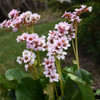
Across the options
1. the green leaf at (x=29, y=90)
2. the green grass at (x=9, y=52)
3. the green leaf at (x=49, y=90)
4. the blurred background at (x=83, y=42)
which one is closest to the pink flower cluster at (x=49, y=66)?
the green leaf at (x=49, y=90)

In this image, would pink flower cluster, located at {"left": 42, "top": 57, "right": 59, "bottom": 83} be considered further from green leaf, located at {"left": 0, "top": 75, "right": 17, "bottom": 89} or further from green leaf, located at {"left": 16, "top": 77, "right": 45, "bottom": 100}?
green leaf, located at {"left": 0, "top": 75, "right": 17, "bottom": 89}

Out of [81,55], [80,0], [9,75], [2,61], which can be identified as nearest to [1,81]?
[9,75]

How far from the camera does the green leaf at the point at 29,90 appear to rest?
151 cm

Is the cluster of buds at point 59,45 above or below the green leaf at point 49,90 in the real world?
above

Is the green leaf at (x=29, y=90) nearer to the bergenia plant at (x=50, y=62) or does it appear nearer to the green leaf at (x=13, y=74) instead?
the bergenia plant at (x=50, y=62)

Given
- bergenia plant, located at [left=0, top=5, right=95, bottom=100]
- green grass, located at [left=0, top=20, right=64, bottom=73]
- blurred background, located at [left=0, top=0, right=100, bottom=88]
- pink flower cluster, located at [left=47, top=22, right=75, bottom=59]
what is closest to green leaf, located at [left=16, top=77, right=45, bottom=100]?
bergenia plant, located at [left=0, top=5, right=95, bottom=100]

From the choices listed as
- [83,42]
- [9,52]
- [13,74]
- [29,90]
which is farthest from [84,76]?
[9,52]

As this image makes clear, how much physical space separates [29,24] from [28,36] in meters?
0.28

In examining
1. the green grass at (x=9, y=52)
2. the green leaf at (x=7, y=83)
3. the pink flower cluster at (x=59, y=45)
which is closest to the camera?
the pink flower cluster at (x=59, y=45)

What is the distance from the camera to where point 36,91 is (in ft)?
5.17

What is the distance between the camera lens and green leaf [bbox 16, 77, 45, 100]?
4.94 ft

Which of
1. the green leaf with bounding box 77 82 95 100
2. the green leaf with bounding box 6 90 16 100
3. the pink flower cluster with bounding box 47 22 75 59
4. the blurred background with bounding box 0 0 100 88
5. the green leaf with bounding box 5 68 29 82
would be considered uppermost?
the blurred background with bounding box 0 0 100 88

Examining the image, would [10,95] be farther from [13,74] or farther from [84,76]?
[84,76]

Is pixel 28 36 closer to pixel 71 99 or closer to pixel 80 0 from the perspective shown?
pixel 71 99
